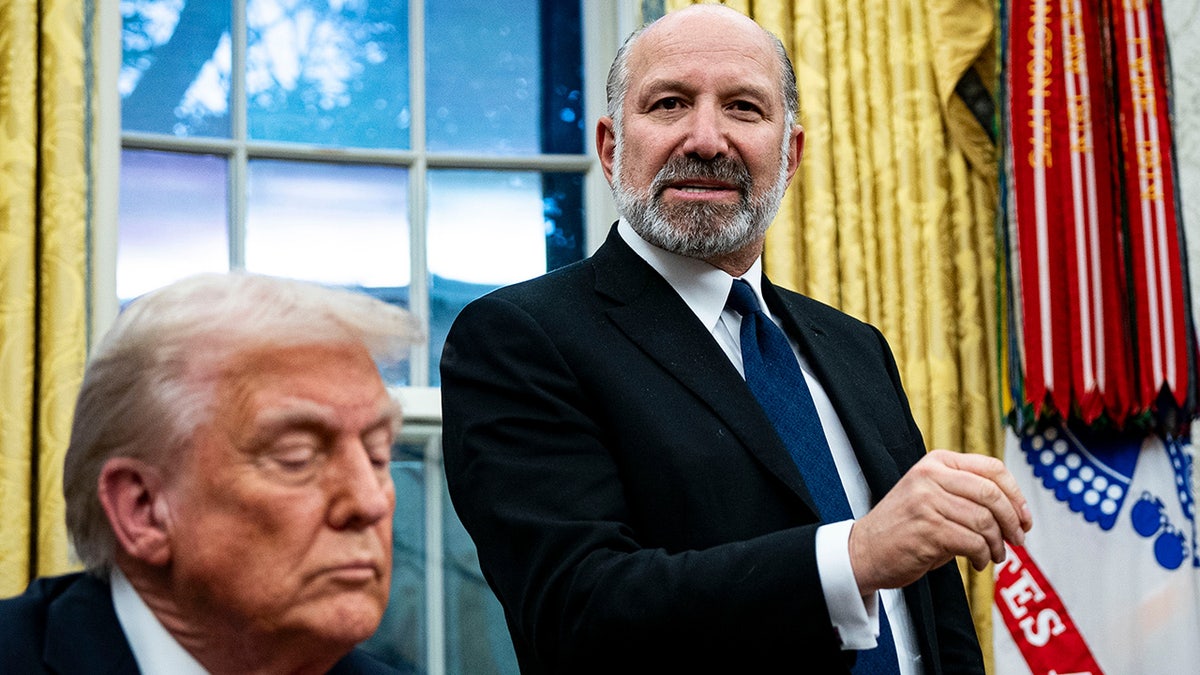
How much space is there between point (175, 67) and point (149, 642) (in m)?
2.62

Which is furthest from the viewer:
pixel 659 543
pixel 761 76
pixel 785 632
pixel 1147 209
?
pixel 1147 209

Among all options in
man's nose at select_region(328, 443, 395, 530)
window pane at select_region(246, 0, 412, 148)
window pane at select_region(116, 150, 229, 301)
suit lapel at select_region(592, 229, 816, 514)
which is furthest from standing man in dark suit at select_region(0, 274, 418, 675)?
window pane at select_region(246, 0, 412, 148)

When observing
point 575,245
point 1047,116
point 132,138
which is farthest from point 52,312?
point 1047,116

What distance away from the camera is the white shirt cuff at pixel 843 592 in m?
1.45

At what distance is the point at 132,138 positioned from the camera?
127 inches

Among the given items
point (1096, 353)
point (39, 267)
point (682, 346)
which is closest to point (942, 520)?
point (682, 346)

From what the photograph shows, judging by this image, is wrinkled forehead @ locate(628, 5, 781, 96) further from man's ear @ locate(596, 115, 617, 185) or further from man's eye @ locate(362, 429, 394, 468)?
man's eye @ locate(362, 429, 394, 468)

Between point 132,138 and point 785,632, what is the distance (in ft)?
7.66

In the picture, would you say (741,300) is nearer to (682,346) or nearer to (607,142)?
(682,346)

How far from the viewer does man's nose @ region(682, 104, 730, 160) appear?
1.93 meters

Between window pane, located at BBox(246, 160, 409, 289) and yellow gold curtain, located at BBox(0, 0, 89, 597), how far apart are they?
0.62 metres

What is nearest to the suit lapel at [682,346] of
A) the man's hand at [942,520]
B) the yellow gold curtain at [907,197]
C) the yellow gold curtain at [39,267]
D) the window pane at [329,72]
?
the man's hand at [942,520]

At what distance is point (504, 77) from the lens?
366cm

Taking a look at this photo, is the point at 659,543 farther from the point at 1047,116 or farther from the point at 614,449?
the point at 1047,116
